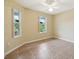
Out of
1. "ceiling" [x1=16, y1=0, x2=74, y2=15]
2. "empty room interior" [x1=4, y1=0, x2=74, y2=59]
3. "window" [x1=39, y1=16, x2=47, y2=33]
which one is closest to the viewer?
"empty room interior" [x1=4, y1=0, x2=74, y2=59]

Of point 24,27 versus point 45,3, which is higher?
point 45,3

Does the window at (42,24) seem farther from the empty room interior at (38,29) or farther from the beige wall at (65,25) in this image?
the beige wall at (65,25)

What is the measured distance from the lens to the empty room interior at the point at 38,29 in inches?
152

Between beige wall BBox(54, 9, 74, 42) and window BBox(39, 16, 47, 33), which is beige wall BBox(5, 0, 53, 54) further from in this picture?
beige wall BBox(54, 9, 74, 42)

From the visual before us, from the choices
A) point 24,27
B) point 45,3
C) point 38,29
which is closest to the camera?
point 45,3

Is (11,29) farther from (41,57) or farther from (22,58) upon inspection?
(41,57)

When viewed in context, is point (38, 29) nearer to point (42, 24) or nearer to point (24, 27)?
point (42, 24)

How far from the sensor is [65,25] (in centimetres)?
731

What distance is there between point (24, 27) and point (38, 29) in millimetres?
1579

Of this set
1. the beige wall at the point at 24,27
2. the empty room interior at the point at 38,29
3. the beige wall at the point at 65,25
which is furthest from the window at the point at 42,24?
the beige wall at the point at 65,25

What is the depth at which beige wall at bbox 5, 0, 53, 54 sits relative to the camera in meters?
3.86

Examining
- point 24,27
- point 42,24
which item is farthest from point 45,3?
point 42,24

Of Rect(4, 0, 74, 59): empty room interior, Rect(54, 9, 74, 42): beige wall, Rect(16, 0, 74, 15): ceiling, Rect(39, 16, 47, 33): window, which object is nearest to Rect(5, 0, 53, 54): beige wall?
Rect(4, 0, 74, 59): empty room interior
